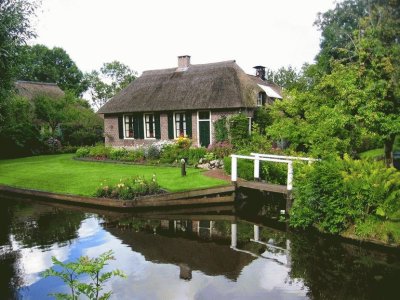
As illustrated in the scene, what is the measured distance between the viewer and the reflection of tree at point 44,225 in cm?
1111

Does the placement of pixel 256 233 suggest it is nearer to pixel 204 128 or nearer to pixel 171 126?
pixel 204 128

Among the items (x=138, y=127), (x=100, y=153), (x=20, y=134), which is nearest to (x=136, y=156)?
(x=100, y=153)

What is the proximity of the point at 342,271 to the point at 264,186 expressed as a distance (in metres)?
5.06

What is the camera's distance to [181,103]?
80.4 ft

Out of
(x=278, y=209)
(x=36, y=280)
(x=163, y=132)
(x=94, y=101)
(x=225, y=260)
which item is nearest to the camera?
(x=36, y=280)

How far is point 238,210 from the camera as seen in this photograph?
560 inches

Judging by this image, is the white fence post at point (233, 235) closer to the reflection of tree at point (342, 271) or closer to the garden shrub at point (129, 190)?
the reflection of tree at point (342, 271)

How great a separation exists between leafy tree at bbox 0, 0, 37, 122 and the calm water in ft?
15.9

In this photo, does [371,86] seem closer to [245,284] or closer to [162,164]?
[245,284]

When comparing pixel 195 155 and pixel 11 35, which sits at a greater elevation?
pixel 11 35

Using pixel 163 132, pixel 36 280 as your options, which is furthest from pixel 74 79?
pixel 36 280

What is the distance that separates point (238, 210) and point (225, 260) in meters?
4.89

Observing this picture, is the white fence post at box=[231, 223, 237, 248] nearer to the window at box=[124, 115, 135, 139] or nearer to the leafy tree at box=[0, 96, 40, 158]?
the window at box=[124, 115, 135, 139]

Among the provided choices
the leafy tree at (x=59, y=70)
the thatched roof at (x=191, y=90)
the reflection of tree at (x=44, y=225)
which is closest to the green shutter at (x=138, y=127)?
the thatched roof at (x=191, y=90)
